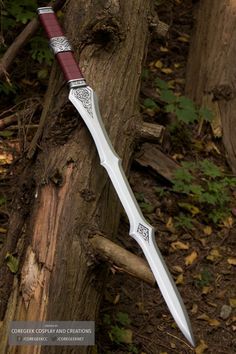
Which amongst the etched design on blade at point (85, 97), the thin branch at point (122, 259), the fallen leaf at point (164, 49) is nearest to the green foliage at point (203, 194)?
the etched design on blade at point (85, 97)

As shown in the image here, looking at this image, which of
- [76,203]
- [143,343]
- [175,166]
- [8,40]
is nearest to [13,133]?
[8,40]

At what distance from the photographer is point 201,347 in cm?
346

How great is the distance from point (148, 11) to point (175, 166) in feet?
3.93

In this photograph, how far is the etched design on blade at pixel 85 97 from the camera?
315 cm

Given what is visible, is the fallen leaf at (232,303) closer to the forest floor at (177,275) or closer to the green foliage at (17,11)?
the forest floor at (177,275)

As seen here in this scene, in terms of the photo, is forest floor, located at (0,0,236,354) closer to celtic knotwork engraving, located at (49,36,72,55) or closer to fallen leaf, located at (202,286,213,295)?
fallen leaf, located at (202,286,213,295)

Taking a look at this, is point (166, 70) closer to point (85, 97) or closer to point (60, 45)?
point (60, 45)

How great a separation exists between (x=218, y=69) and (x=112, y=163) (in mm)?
2155

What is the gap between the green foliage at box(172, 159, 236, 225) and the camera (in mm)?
4184

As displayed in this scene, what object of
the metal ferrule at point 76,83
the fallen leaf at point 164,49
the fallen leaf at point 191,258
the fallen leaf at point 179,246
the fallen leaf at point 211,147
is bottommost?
the fallen leaf at point 191,258

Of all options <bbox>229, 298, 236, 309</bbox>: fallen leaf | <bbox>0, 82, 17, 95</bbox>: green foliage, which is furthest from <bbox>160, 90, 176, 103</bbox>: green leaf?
<bbox>229, 298, 236, 309</bbox>: fallen leaf

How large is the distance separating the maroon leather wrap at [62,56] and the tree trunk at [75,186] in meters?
0.09

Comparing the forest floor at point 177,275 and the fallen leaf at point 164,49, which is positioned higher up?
the fallen leaf at point 164,49

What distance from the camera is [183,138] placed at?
4695 mm
